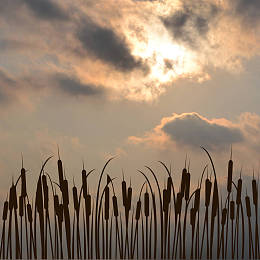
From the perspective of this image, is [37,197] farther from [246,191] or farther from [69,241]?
[246,191]

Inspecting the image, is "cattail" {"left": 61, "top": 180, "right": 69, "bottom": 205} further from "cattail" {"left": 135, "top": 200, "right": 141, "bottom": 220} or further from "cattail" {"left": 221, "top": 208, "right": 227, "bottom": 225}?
"cattail" {"left": 221, "top": 208, "right": 227, "bottom": 225}

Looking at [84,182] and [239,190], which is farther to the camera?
[239,190]

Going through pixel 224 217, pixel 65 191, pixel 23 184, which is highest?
pixel 23 184

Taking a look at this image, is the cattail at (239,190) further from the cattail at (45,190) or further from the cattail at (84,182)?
the cattail at (45,190)

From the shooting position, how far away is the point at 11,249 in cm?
565

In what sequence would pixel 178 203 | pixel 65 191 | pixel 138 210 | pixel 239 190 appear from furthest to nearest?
pixel 138 210 → pixel 239 190 → pixel 178 203 → pixel 65 191

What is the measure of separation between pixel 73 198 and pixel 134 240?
1133 mm

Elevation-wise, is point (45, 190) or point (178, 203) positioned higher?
point (45, 190)

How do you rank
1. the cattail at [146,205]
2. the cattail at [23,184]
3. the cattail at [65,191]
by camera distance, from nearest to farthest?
the cattail at [65,191], the cattail at [23,184], the cattail at [146,205]

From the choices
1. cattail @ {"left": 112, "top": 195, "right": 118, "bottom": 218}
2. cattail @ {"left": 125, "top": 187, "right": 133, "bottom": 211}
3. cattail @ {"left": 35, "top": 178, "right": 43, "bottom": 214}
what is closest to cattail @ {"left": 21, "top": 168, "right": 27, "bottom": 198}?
cattail @ {"left": 35, "top": 178, "right": 43, "bottom": 214}

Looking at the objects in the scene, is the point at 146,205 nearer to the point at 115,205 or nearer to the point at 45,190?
the point at 115,205

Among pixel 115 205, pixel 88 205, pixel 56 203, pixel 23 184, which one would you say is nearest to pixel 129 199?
pixel 115 205

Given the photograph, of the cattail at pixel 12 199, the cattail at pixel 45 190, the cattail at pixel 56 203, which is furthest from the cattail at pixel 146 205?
the cattail at pixel 12 199

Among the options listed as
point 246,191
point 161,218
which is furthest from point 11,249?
point 246,191
